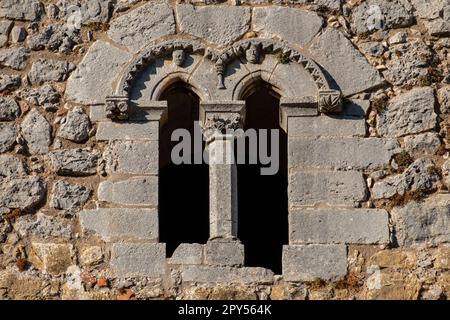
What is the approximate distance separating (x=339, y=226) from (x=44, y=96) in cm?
245

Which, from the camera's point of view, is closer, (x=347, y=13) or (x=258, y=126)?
(x=347, y=13)

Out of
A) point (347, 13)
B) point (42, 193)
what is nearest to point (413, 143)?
point (347, 13)

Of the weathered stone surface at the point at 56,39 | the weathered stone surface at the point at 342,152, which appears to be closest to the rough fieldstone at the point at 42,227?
the weathered stone surface at the point at 56,39

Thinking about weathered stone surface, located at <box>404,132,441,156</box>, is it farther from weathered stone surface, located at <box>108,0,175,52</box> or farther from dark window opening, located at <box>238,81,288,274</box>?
dark window opening, located at <box>238,81,288,274</box>

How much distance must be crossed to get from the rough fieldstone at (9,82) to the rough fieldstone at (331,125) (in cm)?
210

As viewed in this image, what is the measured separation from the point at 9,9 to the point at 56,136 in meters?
1.14

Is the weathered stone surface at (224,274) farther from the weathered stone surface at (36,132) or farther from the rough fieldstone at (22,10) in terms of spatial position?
the rough fieldstone at (22,10)

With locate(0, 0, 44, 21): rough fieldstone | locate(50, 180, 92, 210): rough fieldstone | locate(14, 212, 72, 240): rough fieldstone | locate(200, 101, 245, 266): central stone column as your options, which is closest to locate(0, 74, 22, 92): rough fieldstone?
locate(0, 0, 44, 21): rough fieldstone

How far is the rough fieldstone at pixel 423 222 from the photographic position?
1138cm

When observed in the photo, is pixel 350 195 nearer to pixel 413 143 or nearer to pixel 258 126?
pixel 413 143

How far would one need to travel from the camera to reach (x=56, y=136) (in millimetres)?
11758

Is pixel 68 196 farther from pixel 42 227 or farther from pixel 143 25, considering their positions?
pixel 143 25

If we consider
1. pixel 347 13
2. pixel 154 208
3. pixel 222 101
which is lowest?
pixel 154 208

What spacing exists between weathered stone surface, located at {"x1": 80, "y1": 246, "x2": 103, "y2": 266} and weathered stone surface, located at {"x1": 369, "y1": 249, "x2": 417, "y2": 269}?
1968 millimetres
